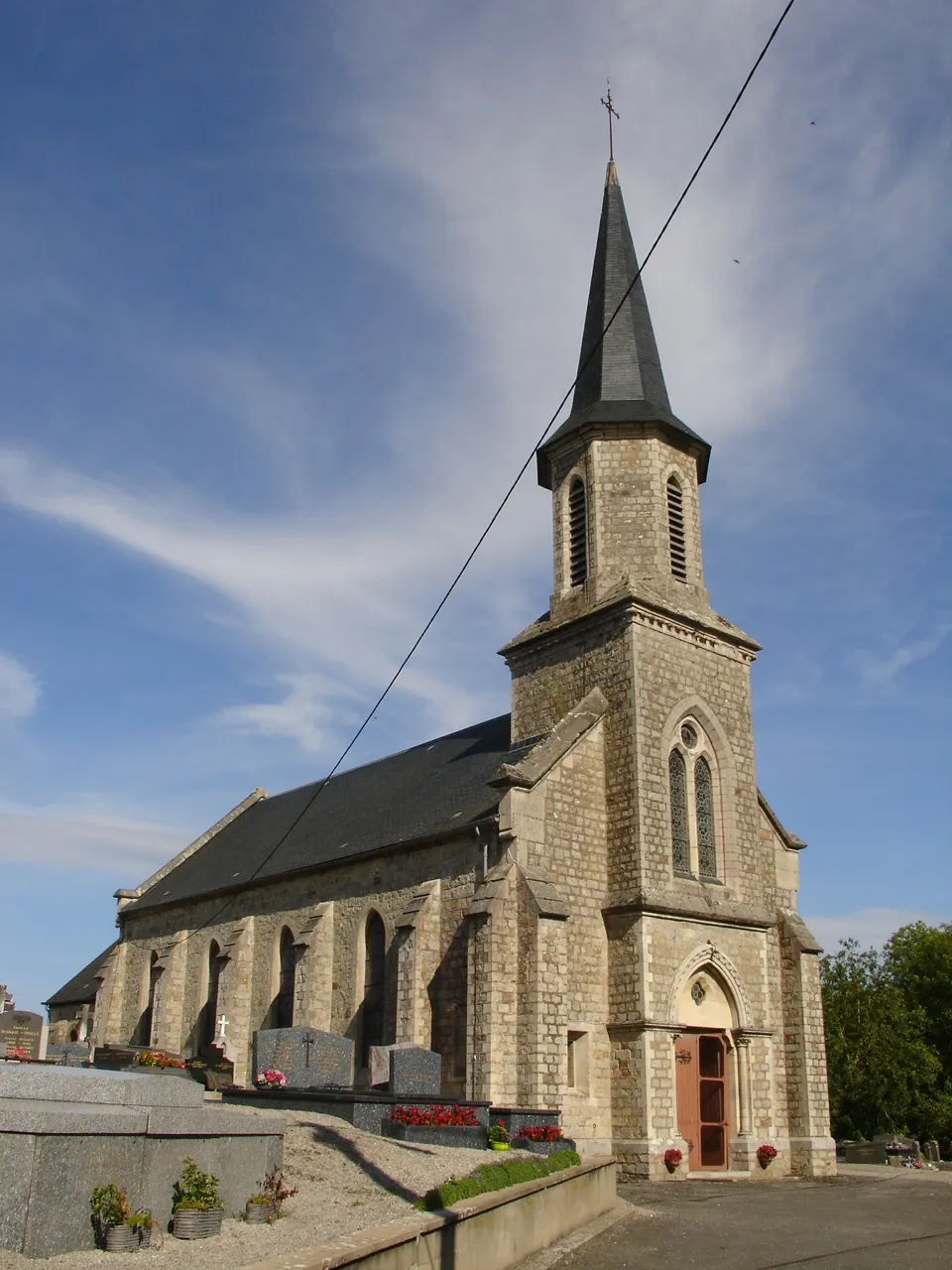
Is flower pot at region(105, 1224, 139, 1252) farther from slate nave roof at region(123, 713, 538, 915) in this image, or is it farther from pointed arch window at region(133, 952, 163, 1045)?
pointed arch window at region(133, 952, 163, 1045)

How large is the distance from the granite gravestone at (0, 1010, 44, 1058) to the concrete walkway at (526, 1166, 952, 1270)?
9.24 m

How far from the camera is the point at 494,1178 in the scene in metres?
11.4

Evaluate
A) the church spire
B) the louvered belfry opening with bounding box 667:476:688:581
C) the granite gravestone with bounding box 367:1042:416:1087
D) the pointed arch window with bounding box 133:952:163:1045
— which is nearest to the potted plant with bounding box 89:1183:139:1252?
the granite gravestone with bounding box 367:1042:416:1087

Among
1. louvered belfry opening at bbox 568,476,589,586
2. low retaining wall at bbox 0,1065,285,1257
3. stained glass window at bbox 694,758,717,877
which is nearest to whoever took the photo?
low retaining wall at bbox 0,1065,285,1257

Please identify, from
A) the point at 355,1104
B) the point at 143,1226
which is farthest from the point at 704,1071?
the point at 143,1226

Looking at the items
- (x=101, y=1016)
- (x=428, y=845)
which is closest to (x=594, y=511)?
(x=428, y=845)

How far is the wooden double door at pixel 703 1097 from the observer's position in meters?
20.9

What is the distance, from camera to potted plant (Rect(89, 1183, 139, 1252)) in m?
8.64

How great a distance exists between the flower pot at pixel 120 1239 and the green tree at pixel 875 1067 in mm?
30702

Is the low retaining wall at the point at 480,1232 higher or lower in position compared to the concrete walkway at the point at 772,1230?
higher

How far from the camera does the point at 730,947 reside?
22.3m

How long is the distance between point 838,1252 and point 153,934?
27.1m

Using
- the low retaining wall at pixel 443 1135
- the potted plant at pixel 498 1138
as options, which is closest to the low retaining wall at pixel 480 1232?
the potted plant at pixel 498 1138

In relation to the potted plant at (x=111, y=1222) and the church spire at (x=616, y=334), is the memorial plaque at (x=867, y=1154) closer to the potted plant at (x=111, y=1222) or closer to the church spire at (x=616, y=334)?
the church spire at (x=616, y=334)
